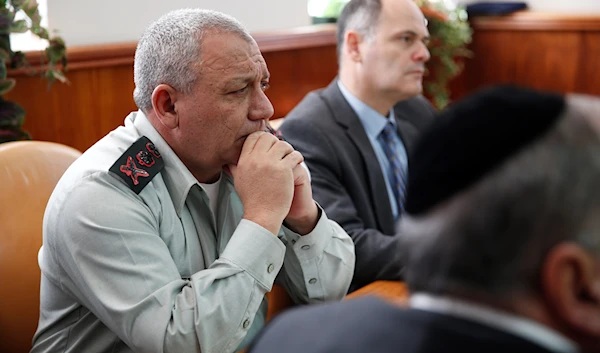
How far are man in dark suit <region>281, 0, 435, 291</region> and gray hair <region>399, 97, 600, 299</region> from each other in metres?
1.23

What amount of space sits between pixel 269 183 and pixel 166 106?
0.88 ft

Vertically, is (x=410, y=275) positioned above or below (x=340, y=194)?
above

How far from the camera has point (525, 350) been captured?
2.19 ft

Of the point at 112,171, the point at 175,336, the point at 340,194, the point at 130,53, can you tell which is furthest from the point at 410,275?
the point at 130,53

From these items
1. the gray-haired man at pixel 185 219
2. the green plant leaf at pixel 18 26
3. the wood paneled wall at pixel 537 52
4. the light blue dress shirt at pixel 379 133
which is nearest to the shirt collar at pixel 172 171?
the gray-haired man at pixel 185 219

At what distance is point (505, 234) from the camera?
679 millimetres

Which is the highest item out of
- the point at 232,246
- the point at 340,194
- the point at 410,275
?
the point at 410,275

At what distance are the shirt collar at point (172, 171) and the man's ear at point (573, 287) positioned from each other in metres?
0.95

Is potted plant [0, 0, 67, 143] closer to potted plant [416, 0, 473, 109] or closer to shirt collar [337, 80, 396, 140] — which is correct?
shirt collar [337, 80, 396, 140]

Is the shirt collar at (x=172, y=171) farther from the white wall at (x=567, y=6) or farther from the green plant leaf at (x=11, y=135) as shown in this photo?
the white wall at (x=567, y=6)

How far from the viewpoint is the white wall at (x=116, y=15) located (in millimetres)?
2717

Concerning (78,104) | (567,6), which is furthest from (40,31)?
(567,6)

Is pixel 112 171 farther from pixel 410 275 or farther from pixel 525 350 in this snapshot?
pixel 525 350

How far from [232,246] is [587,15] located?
4115 millimetres
